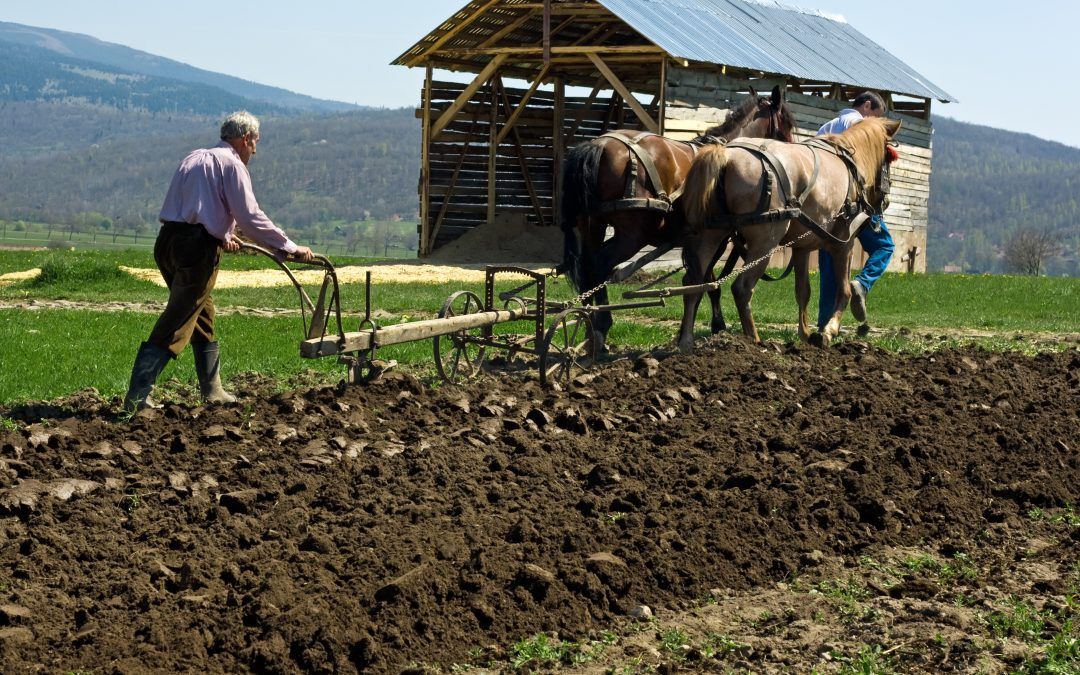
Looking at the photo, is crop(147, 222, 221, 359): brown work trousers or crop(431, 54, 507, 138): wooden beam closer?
crop(147, 222, 221, 359): brown work trousers

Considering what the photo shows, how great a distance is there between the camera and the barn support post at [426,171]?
2531 centimetres

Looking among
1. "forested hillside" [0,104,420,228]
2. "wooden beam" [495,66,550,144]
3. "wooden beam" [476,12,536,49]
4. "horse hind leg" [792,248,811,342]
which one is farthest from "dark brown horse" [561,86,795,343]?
"forested hillside" [0,104,420,228]

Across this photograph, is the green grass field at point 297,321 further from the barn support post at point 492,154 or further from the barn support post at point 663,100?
the barn support post at point 492,154

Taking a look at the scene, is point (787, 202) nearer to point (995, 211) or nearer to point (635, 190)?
point (635, 190)

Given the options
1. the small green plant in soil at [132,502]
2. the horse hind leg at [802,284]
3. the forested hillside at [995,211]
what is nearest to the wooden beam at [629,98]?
the horse hind leg at [802,284]

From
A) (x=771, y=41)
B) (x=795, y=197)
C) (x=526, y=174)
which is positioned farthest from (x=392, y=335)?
(x=771, y=41)

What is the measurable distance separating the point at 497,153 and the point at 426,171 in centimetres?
203

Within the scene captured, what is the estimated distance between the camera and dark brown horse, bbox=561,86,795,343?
11023 millimetres

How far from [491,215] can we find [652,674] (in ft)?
74.1

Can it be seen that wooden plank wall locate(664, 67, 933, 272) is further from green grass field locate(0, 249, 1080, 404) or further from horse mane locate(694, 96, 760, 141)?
horse mane locate(694, 96, 760, 141)

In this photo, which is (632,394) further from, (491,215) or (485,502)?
(491,215)

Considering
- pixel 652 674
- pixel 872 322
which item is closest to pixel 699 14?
pixel 872 322

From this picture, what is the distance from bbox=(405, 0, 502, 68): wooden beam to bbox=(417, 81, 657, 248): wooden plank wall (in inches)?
38.1

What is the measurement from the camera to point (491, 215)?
26.8 metres
